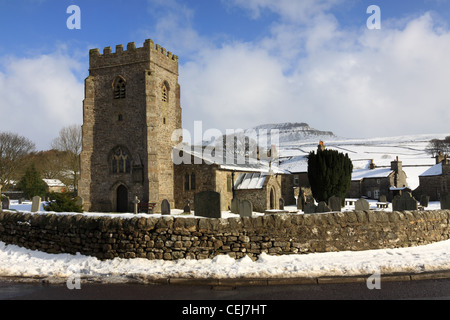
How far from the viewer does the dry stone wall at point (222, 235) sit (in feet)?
31.9

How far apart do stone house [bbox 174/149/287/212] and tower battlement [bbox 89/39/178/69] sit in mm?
7587

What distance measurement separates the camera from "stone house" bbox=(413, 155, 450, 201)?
42.4m

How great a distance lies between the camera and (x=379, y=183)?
4562cm

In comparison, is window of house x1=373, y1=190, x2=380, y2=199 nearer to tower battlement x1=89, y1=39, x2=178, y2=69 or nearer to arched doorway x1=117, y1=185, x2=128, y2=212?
tower battlement x1=89, y1=39, x2=178, y2=69

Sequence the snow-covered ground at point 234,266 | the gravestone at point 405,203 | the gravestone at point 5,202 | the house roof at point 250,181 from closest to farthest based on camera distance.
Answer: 1. the snow-covered ground at point 234,266
2. the gravestone at point 405,203
3. the gravestone at point 5,202
4. the house roof at point 250,181

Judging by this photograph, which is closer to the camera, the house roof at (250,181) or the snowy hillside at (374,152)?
the house roof at (250,181)

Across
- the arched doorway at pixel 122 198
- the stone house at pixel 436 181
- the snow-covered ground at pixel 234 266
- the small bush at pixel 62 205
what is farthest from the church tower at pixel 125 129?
the stone house at pixel 436 181

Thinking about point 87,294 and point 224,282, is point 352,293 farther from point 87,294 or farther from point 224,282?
point 87,294

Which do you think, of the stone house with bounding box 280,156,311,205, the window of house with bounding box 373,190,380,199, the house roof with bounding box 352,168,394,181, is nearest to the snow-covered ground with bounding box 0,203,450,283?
the stone house with bounding box 280,156,311,205

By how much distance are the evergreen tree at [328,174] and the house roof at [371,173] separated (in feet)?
59.0

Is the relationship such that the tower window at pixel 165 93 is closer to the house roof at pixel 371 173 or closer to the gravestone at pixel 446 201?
the gravestone at pixel 446 201

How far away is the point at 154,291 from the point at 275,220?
374 cm

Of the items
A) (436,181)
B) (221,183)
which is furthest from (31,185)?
(436,181)

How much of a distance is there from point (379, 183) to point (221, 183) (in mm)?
24929
